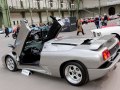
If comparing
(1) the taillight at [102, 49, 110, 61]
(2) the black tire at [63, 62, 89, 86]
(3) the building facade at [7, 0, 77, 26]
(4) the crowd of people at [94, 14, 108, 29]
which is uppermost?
(3) the building facade at [7, 0, 77, 26]

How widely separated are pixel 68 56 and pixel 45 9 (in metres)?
40.1

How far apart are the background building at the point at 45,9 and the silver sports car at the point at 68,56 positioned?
28.4 metres

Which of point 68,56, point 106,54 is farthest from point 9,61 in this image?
point 106,54

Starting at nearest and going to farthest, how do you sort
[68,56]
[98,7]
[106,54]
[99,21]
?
[106,54]
[68,56]
[99,21]
[98,7]

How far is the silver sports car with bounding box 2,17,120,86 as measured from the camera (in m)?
3.73

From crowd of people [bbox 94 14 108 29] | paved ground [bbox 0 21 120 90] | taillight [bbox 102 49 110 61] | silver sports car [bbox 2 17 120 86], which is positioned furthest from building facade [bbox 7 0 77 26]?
taillight [bbox 102 49 110 61]

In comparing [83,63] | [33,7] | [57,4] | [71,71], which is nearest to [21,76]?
[71,71]

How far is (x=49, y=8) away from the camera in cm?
4459

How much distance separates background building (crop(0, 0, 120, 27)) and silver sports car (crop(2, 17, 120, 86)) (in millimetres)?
28377

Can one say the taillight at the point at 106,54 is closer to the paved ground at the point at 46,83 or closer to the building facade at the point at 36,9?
the paved ground at the point at 46,83

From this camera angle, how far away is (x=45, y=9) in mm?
43094

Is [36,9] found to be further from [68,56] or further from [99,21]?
[68,56]

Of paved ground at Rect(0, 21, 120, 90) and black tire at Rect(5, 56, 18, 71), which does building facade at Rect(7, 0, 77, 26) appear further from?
paved ground at Rect(0, 21, 120, 90)

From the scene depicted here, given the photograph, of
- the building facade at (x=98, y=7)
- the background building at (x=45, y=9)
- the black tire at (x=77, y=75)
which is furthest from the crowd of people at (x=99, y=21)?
the building facade at (x=98, y=7)
